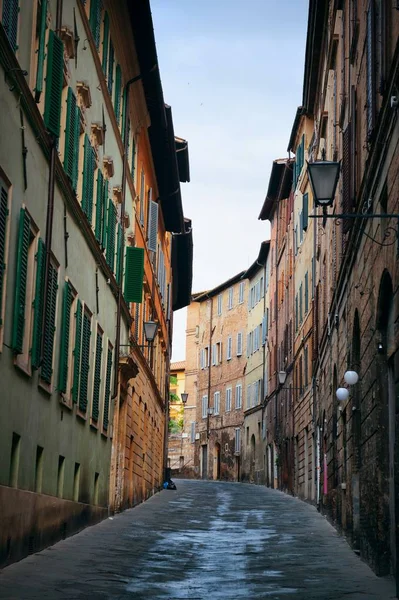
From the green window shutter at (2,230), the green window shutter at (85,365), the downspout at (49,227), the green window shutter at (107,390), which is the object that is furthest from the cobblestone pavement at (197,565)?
the green window shutter at (2,230)

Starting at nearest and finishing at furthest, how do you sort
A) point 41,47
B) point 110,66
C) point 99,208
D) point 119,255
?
point 41,47, point 99,208, point 110,66, point 119,255

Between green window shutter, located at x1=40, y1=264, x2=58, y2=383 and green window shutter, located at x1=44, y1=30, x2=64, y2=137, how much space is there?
192 centimetres

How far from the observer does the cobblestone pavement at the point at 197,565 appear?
10.9 metres

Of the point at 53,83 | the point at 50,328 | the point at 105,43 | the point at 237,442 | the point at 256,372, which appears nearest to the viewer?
the point at 53,83

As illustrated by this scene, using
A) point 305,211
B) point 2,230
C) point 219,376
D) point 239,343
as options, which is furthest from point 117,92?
point 219,376

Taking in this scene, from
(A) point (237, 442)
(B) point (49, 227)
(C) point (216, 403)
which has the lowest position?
(B) point (49, 227)

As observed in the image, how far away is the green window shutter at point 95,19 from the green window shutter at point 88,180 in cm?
194

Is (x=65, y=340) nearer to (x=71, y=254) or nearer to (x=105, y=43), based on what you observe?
(x=71, y=254)

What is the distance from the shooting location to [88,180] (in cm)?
1830

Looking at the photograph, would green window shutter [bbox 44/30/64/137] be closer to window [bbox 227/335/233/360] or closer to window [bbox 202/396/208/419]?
window [bbox 227/335/233/360]

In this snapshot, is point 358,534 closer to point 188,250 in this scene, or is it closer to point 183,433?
point 188,250

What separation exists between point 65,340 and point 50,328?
4.79 feet

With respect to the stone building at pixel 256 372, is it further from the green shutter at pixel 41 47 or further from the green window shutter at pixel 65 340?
the green shutter at pixel 41 47

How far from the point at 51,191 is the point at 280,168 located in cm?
3423
